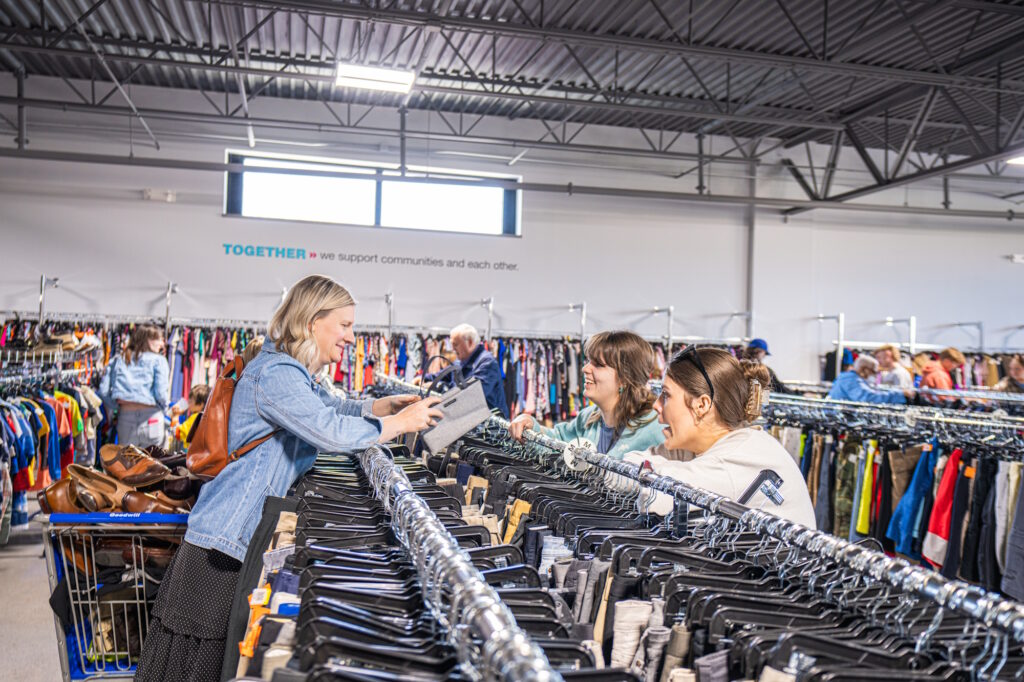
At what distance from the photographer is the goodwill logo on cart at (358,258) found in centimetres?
1070

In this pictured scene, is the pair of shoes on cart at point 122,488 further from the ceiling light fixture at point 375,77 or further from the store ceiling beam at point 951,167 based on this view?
the store ceiling beam at point 951,167

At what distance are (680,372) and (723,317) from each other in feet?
32.1

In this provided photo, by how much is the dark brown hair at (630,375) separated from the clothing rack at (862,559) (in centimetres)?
85

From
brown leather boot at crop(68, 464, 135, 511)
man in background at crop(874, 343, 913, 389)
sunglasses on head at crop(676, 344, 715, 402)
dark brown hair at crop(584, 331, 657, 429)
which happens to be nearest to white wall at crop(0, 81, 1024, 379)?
man in background at crop(874, 343, 913, 389)

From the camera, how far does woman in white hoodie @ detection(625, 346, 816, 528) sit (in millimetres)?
A: 2320

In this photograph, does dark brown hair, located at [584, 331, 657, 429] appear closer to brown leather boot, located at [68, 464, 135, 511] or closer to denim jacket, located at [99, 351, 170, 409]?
brown leather boot, located at [68, 464, 135, 511]

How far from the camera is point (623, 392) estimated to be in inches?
132

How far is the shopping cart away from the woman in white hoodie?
1.74m

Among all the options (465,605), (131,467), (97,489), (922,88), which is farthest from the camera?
(922,88)

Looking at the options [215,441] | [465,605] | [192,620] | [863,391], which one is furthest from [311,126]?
[465,605]

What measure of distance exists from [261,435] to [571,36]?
5297 mm

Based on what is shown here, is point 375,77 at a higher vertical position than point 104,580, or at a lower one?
higher

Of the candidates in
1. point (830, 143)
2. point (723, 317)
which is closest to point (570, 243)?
point (723, 317)

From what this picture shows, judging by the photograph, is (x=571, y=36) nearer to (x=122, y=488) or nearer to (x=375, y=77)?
(x=375, y=77)
